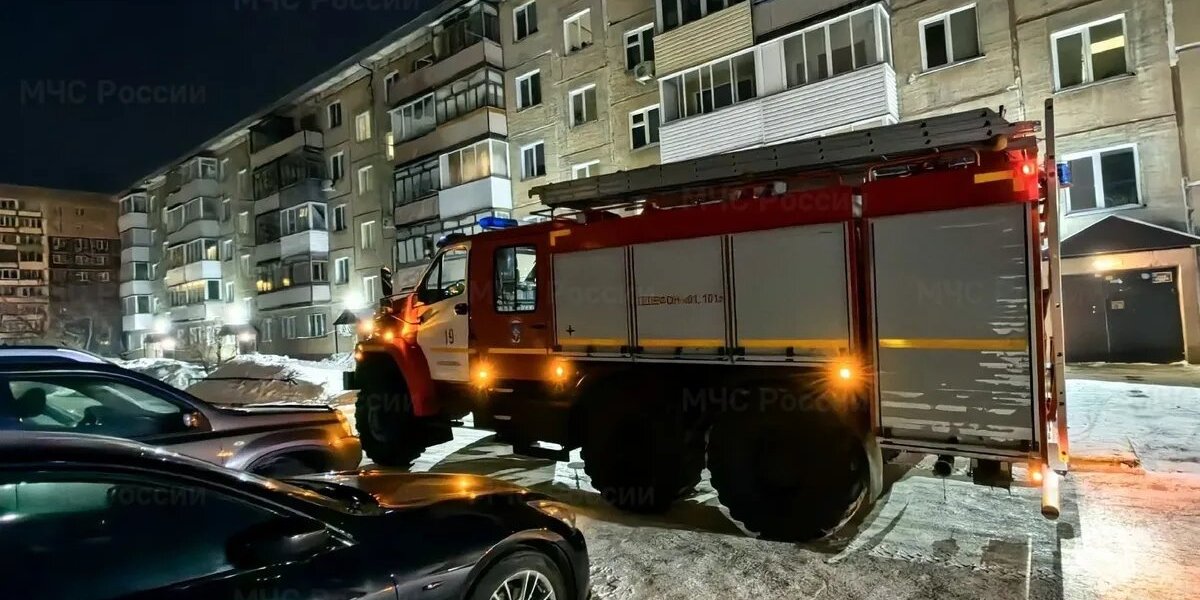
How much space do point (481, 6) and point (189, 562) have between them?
26.6 metres

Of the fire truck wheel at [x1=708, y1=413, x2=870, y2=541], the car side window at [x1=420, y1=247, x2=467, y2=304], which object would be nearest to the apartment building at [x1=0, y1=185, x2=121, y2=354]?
the car side window at [x1=420, y1=247, x2=467, y2=304]

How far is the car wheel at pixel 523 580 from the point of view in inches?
122

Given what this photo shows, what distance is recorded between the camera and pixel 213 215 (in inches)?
1785

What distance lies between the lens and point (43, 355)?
186 inches

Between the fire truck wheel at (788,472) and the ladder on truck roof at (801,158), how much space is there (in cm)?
212

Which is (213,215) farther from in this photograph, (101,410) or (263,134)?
(101,410)

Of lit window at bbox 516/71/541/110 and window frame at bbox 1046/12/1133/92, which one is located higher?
lit window at bbox 516/71/541/110

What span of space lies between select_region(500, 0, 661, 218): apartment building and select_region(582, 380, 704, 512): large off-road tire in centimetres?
1562

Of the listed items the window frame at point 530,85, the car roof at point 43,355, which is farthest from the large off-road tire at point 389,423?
the window frame at point 530,85

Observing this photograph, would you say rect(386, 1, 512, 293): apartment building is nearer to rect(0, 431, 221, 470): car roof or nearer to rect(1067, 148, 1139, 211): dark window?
rect(1067, 148, 1139, 211): dark window

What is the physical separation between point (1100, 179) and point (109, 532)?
1784 centimetres

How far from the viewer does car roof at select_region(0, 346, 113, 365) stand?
4.43m

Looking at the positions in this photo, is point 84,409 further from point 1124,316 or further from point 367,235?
point 367,235

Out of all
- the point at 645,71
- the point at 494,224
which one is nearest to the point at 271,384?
the point at 494,224
